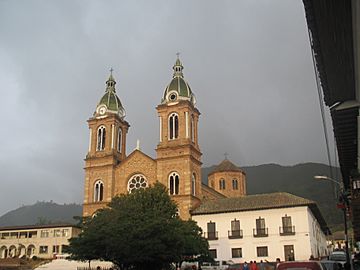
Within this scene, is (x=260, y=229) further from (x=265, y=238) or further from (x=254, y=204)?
(x=254, y=204)

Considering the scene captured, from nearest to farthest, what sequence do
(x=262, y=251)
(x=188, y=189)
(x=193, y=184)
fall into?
1. (x=262, y=251)
2. (x=188, y=189)
3. (x=193, y=184)

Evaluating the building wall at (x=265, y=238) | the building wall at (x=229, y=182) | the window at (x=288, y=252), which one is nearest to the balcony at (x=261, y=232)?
the building wall at (x=265, y=238)

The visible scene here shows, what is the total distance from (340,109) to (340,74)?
6.30ft

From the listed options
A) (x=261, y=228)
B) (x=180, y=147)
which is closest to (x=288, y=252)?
(x=261, y=228)

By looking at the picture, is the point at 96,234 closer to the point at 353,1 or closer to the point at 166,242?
→ the point at 166,242

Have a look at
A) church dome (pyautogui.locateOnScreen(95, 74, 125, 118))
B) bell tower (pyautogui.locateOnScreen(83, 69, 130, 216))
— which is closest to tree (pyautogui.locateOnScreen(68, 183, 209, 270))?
bell tower (pyautogui.locateOnScreen(83, 69, 130, 216))

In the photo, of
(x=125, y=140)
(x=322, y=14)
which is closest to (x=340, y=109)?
(x=322, y=14)

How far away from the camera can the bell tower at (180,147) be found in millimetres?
51000

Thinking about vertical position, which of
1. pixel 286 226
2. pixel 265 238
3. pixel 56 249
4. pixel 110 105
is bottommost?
pixel 56 249

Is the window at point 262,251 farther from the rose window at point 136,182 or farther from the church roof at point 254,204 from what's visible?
the rose window at point 136,182

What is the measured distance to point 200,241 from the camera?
40.2m

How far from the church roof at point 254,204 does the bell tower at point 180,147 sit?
2.00m

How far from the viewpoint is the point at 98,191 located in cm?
5562

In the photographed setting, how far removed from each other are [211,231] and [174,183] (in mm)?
7670
